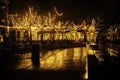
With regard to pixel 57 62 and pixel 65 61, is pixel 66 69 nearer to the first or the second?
pixel 57 62

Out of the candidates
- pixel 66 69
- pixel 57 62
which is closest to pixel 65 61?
pixel 57 62

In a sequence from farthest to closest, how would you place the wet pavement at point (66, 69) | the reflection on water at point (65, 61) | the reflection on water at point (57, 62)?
the reflection on water at point (57, 62) < the reflection on water at point (65, 61) < the wet pavement at point (66, 69)

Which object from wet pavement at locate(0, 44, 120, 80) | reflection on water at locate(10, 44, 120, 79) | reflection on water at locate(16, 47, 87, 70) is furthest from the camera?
reflection on water at locate(16, 47, 87, 70)

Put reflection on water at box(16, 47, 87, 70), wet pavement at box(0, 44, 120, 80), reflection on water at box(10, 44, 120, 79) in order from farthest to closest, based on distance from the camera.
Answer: reflection on water at box(16, 47, 87, 70) → reflection on water at box(10, 44, 120, 79) → wet pavement at box(0, 44, 120, 80)

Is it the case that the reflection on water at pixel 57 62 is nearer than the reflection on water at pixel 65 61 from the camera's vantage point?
No

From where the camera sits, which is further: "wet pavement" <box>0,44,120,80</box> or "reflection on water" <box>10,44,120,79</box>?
"reflection on water" <box>10,44,120,79</box>

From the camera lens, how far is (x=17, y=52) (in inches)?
1059

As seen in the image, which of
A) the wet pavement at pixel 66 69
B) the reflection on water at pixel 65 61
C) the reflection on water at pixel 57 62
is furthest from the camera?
the reflection on water at pixel 57 62

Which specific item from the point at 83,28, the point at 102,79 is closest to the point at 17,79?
the point at 102,79

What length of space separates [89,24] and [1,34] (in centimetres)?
3030

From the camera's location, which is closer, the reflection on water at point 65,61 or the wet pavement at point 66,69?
the wet pavement at point 66,69

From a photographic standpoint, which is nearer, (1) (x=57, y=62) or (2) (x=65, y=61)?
(1) (x=57, y=62)

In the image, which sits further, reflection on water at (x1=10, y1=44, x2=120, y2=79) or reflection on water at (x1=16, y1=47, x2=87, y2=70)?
reflection on water at (x1=16, y1=47, x2=87, y2=70)

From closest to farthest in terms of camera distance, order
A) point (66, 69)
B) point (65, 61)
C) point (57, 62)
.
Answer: point (66, 69)
point (57, 62)
point (65, 61)
